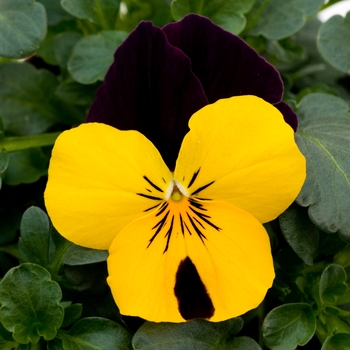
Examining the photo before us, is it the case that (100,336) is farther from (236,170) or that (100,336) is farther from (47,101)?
(47,101)

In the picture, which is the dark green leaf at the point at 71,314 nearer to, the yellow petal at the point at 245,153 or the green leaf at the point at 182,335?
the green leaf at the point at 182,335

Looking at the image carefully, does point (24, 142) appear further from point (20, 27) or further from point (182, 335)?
point (182, 335)

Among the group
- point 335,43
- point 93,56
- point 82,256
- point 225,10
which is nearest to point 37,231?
point 82,256

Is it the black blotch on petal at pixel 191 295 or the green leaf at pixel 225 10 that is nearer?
the black blotch on petal at pixel 191 295

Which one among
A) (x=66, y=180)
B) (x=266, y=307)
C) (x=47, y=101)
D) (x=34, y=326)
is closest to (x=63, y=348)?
(x=34, y=326)

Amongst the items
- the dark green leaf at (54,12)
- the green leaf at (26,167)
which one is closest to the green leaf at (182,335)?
the green leaf at (26,167)

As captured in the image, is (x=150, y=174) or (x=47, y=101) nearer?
(x=150, y=174)
